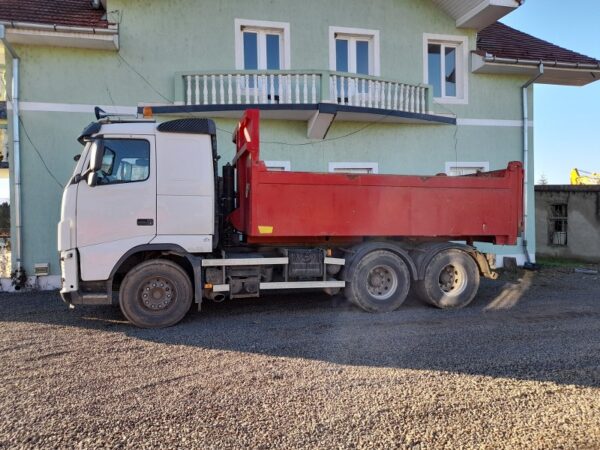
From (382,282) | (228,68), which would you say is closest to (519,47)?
(228,68)

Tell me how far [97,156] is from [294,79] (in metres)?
5.77

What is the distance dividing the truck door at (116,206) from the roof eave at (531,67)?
921 cm

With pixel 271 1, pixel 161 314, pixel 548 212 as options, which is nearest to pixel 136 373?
pixel 161 314

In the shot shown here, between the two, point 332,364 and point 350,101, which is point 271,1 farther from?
point 332,364

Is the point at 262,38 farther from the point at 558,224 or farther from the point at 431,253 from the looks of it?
Result: the point at 558,224

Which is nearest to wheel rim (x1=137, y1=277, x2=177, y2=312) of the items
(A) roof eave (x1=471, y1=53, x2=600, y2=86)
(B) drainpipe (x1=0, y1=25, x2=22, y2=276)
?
(B) drainpipe (x1=0, y1=25, x2=22, y2=276)

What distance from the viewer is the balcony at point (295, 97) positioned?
1001cm

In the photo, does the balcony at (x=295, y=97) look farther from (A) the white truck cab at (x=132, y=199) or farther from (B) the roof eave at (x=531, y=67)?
(A) the white truck cab at (x=132, y=199)

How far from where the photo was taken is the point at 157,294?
20.5 feet

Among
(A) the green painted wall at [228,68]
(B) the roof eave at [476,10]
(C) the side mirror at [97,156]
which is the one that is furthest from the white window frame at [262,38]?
(C) the side mirror at [97,156]

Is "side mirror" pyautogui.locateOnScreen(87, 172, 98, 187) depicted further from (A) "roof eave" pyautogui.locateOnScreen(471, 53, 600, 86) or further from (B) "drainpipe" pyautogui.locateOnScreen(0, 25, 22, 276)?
(A) "roof eave" pyautogui.locateOnScreen(471, 53, 600, 86)

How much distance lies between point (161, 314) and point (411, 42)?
9.49 m

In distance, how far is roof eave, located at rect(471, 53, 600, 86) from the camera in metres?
11.5

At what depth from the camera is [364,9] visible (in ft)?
37.3
